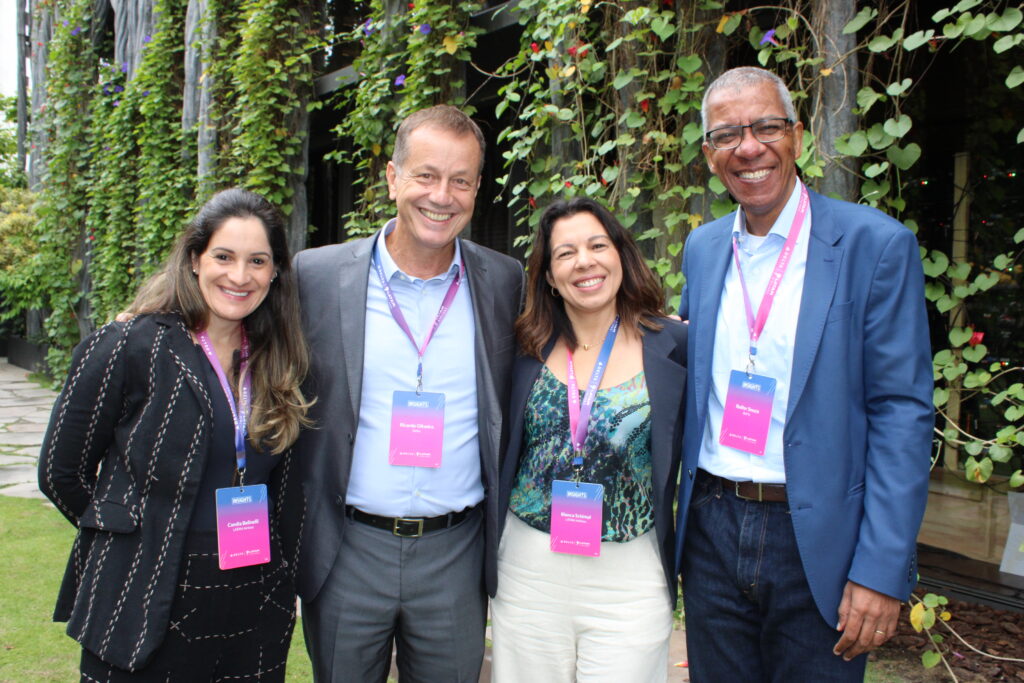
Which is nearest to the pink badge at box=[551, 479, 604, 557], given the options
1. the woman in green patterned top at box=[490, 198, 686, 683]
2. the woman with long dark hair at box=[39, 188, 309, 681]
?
the woman in green patterned top at box=[490, 198, 686, 683]

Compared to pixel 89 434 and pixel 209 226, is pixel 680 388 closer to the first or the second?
pixel 209 226

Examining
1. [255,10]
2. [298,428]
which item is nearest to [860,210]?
[298,428]

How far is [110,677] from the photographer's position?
71.4 inches

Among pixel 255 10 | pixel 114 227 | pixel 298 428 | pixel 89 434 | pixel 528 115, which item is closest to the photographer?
pixel 89 434

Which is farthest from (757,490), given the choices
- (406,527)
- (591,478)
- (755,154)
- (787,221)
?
(406,527)

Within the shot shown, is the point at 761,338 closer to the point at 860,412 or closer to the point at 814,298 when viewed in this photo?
the point at 814,298

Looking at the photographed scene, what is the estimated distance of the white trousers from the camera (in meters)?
1.98

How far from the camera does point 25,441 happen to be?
739 cm

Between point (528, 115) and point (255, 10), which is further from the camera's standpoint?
point (255, 10)

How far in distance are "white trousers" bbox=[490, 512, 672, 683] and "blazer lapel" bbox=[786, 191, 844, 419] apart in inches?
22.1

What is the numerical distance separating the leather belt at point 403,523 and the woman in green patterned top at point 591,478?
19cm

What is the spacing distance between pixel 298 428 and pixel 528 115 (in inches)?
81.0

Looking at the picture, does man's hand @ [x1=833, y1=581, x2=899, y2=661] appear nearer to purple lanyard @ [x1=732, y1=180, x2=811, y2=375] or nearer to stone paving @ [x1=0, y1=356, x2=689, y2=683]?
purple lanyard @ [x1=732, y1=180, x2=811, y2=375]

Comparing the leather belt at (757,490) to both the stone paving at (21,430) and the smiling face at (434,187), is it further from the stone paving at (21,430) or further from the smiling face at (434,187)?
the stone paving at (21,430)
